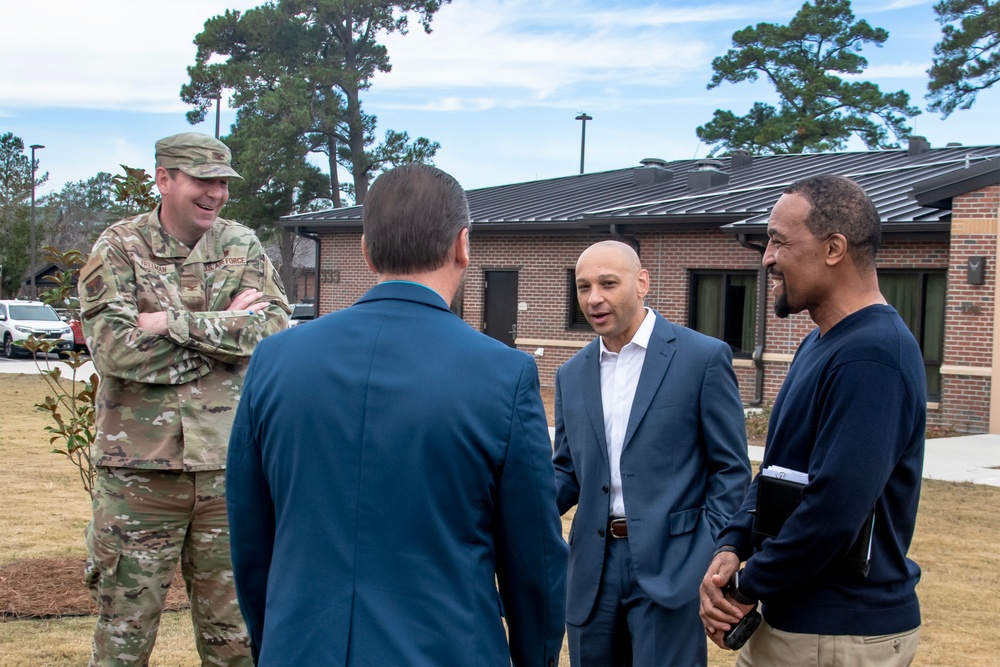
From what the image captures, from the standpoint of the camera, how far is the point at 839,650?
8.04 ft

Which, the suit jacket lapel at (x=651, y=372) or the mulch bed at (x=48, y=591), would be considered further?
the mulch bed at (x=48, y=591)

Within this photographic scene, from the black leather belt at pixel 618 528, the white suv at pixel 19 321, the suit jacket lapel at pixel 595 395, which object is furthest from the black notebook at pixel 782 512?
the white suv at pixel 19 321

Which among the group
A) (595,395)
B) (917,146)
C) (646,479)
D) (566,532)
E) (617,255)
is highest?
(917,146)

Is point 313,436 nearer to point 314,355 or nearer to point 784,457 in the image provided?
point 314,355

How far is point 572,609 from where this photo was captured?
3422 millimetres

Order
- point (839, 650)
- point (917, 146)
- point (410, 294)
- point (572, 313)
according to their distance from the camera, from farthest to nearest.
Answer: point (917, 146) < point (572, 313) < point (839, 650) < point (410, 294)

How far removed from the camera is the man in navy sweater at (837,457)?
2359 mm

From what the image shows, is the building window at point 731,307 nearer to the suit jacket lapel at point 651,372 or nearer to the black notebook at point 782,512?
the suit jacket lapel at point 651,372

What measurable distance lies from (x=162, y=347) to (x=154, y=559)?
77cm

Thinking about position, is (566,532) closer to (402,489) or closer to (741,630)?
(741,630)

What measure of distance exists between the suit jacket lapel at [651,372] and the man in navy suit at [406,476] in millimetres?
1414

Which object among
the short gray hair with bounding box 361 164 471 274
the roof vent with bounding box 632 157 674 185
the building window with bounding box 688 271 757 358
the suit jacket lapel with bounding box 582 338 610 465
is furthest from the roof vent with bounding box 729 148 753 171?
the short gray hair with bounding box 361 164 471 274

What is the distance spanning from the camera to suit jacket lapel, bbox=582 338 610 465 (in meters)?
3.48

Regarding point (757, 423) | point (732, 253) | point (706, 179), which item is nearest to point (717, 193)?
point (706, 179)
